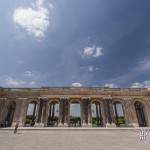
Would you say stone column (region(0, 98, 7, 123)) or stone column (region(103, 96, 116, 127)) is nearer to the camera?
stone column (region(103, 96, 116, 127))

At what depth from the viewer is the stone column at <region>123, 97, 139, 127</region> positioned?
29062 millimetres

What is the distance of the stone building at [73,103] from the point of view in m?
29.4

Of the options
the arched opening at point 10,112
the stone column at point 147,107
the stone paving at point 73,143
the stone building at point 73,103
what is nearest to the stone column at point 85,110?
the stone building at point 73,103

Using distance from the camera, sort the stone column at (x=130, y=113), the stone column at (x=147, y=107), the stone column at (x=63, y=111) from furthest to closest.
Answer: the stone column at (x=147, y=107) → the stone column at (x=130, y=113) → the stone column at (x=63, y=111)

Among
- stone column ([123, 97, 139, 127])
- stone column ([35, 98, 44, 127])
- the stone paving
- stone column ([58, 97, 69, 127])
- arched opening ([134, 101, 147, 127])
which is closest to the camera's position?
the stone paving

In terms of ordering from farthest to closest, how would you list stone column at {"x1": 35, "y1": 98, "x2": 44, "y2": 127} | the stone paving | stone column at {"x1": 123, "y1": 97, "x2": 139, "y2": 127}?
stone column at {"x1": 123, "y1": 97, "x2": 139, "y2": 127} < stone column at {"x1": 35, "y1": 98, "x2": 44, "y2": 127} < the stone paving

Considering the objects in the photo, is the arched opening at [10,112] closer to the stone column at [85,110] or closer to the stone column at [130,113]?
the stone column at [85,110]

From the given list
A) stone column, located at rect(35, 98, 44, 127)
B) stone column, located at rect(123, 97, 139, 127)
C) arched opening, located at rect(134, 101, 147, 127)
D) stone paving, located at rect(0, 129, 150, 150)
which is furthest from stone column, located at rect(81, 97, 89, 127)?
stone paving, located at rect(0, 129, 150, 150)

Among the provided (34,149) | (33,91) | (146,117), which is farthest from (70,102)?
(34,149)

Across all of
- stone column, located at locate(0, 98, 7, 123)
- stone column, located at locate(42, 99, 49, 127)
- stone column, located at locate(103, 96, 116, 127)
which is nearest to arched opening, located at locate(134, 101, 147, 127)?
stone column, located at locate(103, 96, 116, 127)

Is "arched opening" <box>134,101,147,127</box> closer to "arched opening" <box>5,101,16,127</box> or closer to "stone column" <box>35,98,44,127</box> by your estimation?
"stone column" <box>35,98,44,127</box>

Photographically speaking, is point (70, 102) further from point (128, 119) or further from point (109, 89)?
point (128, 119)

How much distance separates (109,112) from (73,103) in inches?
309

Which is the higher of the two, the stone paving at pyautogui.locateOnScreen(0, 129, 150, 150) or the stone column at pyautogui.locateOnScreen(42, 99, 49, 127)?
the stone column at pyautogui.locateOnScreen(42, 99, 49, 127)
